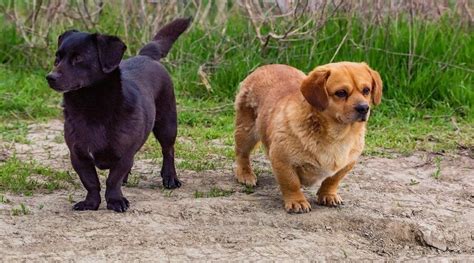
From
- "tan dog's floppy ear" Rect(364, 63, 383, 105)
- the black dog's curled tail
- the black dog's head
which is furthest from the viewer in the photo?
the black dog's curled tail

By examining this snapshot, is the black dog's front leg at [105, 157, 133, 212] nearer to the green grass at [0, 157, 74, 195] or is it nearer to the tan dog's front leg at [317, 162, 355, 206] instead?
the green grass at [0, 157, 74, 195]

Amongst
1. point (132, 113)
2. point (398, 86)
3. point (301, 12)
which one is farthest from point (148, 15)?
point (132, 113)

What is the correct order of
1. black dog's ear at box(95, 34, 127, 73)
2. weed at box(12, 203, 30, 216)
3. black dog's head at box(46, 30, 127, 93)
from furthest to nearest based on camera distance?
1. weed at box(12, 203, 30, 216)
2. black dog's ear at box(95, 34, 127, 73)
3. black dog's head at box(46, 30, 127, 93)

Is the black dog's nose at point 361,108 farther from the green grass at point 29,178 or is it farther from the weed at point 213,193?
the green grass at point 29,178

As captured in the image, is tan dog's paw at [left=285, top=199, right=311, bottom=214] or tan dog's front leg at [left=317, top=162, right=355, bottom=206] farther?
tan dog's front leg at [left=317, top=162, right=355, bottom=206]

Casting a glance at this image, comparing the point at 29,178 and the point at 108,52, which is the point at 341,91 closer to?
the point at 108,52

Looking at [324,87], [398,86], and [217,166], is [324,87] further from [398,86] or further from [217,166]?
[398,86]

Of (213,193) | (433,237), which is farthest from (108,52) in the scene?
(433,237)

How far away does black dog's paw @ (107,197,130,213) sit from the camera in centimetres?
516

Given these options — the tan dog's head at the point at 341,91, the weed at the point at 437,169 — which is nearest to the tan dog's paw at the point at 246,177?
the tan dog's head at the point at 341,91

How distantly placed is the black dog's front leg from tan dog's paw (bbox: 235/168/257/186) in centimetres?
109

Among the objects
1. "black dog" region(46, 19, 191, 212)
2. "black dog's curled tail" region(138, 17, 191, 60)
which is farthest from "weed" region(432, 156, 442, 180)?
"black dog" region(46, 19, 191, 212)

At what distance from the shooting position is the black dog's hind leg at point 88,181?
5.16 meters

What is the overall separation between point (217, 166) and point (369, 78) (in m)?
1.74
